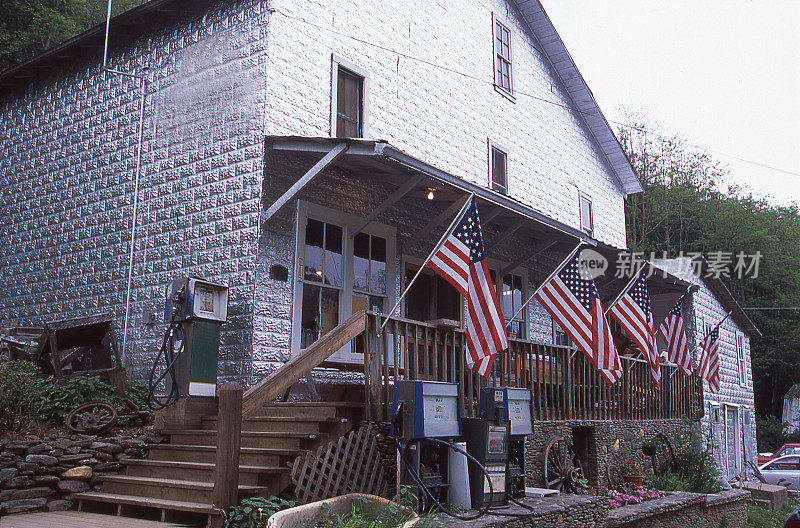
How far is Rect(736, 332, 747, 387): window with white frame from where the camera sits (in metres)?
23.9

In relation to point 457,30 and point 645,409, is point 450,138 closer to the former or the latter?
point 457,30

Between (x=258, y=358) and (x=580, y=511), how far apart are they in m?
4.42

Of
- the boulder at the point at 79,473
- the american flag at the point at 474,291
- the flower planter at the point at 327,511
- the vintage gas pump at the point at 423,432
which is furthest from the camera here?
the american flag at the point at 474,291

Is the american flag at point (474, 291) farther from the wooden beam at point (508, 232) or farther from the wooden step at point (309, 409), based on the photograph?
the wooden beam at point (508, 232)

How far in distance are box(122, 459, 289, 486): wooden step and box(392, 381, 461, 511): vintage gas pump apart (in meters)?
1.17

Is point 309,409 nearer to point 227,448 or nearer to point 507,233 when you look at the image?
point 227,448

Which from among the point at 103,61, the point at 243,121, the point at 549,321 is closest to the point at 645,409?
the point at 549,321

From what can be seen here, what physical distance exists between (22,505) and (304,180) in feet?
15.8

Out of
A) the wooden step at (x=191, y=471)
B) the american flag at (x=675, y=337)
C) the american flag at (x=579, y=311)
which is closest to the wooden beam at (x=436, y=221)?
the american flag at (x=579, y=311)

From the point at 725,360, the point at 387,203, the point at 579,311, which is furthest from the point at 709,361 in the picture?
the point at 387,203

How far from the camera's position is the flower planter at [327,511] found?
5300 millimetres

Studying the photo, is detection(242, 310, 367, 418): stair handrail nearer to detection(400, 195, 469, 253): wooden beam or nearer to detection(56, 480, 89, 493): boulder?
detection(56, 480, 89, 493): boulder

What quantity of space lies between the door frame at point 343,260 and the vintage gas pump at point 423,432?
10.1 feet

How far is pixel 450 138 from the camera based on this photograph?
1366 cm
